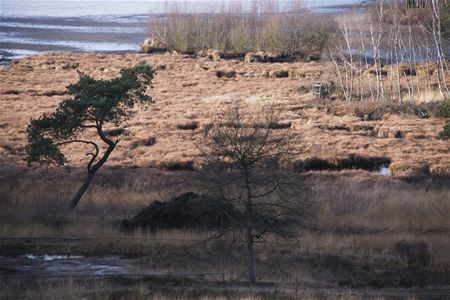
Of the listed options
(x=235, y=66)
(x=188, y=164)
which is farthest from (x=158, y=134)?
(x=235, y=66)

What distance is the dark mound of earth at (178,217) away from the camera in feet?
88.0

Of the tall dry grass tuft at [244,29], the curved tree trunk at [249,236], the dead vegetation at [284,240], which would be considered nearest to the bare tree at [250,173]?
the curved tree trunk at [249,236]

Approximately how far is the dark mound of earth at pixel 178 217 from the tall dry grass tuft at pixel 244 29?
175 feet

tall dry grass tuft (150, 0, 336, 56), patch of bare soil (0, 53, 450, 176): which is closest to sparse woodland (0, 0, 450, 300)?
patch of bare soil (0, 53, 450, 176)

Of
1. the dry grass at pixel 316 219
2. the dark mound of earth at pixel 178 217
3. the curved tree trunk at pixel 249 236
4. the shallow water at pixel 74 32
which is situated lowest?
the shallow water at pixel 74 32

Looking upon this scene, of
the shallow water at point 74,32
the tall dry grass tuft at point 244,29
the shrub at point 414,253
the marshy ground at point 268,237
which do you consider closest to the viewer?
the marshy ground at point 268,237

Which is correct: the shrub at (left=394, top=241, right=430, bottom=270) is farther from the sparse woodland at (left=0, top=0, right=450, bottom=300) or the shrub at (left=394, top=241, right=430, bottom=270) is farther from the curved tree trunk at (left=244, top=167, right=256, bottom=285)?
the curved tree trunk at (left=244, top=167, right=256, bottom=285)

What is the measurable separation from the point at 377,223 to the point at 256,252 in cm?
534

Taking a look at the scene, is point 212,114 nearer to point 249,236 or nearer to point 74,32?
point 249,236

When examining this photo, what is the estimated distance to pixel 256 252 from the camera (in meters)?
24.9

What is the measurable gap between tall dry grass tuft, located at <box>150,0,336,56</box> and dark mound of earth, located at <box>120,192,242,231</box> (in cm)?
5337

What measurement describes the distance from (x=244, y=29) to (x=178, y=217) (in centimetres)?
5684

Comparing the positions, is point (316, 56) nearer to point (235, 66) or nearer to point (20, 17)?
point (235, 66)

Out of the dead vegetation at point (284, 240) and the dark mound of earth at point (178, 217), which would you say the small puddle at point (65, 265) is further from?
the dark mound of earth at point (178, 217)
